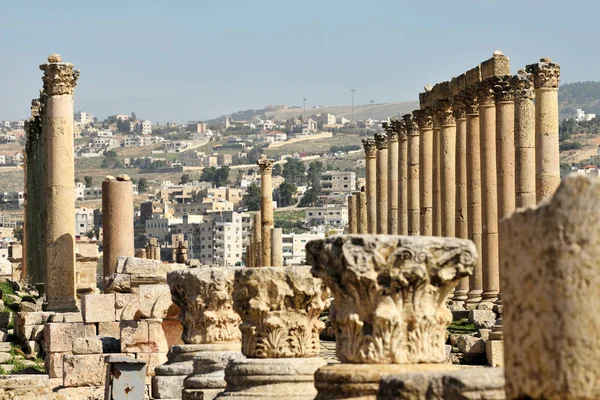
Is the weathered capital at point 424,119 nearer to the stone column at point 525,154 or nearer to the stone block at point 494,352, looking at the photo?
the stone column at point 525,154

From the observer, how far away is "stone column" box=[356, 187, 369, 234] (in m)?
65.0

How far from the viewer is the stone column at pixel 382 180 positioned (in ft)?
190

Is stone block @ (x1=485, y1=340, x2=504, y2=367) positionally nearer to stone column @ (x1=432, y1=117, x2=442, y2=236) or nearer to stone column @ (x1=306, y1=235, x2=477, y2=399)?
stone column @ (x1=306, y1=235, x2=477, y2=399)

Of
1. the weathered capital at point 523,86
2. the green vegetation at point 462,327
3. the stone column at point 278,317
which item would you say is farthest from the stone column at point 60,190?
the stone column at point 278,317

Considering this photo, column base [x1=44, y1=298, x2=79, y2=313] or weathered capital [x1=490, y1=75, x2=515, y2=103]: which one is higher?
weathered capital [x1=490, y1=75, x2=515, y2=103]

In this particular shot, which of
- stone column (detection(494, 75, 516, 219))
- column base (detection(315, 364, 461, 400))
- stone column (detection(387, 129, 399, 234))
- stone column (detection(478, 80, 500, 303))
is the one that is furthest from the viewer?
stone column (detection(387, 129, 399, 234))

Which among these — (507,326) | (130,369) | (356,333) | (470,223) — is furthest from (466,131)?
(507,326)

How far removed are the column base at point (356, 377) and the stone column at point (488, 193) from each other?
28.0 meters

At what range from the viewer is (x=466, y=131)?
1710 inches

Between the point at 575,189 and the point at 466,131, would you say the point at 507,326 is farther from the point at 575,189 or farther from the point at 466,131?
the point at 466,131

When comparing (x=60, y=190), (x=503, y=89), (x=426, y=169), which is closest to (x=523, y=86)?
(x=503, y=89)

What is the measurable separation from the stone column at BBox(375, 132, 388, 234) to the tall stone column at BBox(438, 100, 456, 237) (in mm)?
11010

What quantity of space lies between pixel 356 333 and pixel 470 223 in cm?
3049

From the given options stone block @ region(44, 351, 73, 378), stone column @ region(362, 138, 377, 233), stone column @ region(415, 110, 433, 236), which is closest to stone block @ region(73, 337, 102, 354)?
stone block @ region(44, 351, 73, 378)
